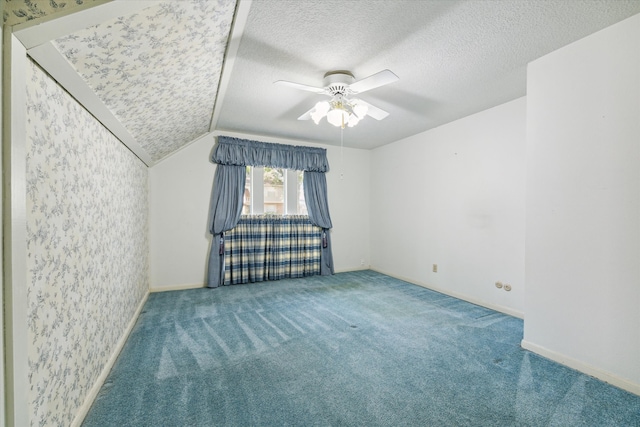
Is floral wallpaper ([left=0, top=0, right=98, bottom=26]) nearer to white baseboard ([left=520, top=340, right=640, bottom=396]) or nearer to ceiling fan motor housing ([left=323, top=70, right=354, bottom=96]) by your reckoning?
ceiling fan motor housing ([left=323, top=70, right=354, bottom=96])

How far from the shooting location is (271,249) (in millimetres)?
4477

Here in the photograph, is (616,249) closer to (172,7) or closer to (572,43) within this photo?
(572,43)

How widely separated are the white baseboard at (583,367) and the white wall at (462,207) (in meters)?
0.87

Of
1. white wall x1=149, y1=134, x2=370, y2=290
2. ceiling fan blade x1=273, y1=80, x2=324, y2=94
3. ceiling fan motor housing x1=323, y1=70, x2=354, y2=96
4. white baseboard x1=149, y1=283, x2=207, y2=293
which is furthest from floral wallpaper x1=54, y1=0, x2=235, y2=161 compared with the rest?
white baseboard x1=149, y1=283, x2=207, y2=293

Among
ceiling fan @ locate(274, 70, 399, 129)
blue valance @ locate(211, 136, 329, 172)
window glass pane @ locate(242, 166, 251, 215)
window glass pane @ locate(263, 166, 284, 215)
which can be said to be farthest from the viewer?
window glass pane @ locate(263, 166, 284, 215)

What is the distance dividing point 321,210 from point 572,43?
3555mm

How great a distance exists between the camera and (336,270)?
5043mm

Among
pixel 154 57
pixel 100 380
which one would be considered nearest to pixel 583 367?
pixel 100 380

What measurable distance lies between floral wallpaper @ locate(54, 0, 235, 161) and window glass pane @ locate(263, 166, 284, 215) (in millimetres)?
2128

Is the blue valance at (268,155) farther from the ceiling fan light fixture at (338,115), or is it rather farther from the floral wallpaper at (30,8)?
the floral wallpaper at (30,8)

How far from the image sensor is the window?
4.45m

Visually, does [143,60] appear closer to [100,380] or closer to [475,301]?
[100,380]

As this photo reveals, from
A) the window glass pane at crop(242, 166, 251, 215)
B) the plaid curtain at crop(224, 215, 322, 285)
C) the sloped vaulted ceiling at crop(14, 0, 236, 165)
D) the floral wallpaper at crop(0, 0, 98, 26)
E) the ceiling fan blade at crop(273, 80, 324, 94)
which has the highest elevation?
the ceiling fan blade at crop(273, 80, 324, 94)

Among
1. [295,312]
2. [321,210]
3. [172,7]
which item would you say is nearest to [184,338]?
[295,312]
